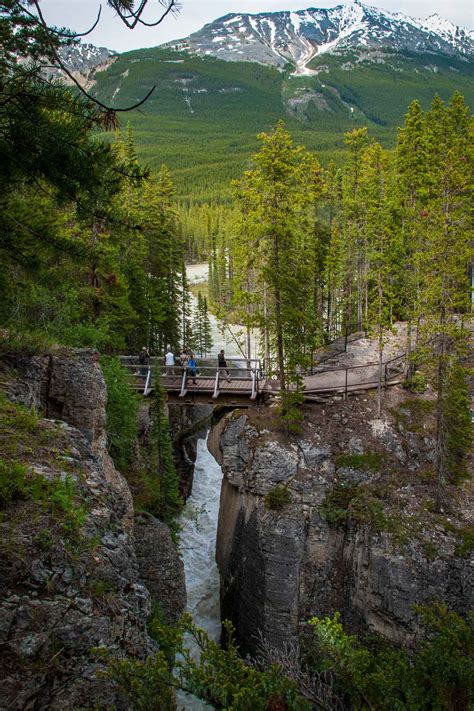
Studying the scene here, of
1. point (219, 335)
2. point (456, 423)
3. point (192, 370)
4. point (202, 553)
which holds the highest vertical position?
point (192, 370)

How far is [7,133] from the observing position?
7.25m

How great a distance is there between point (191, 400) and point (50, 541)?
681 inches

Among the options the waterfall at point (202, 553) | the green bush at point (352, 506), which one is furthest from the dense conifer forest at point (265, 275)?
the waterfall at point (202, 553)

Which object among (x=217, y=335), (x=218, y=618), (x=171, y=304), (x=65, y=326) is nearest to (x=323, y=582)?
(x=218, y=618)

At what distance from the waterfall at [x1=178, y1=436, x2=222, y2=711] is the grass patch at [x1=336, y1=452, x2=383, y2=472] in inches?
320

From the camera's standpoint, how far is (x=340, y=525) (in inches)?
767

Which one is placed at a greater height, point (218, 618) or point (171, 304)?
point (171, 304)

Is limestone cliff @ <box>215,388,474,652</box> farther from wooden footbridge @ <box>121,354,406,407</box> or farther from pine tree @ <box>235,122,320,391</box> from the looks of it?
pine tree @ <box>235,122,320,391</box>

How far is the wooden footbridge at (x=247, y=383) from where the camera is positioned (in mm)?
23000

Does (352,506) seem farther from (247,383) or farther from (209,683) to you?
(209,683)

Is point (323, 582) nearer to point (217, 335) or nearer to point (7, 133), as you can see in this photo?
point (7, 133)

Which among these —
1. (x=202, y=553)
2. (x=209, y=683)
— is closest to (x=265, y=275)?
(x=202, y=553)

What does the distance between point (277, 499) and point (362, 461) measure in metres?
3.58

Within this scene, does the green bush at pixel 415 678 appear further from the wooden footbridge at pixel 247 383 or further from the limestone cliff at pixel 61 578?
the wooden footbridge at pixel 247 383
